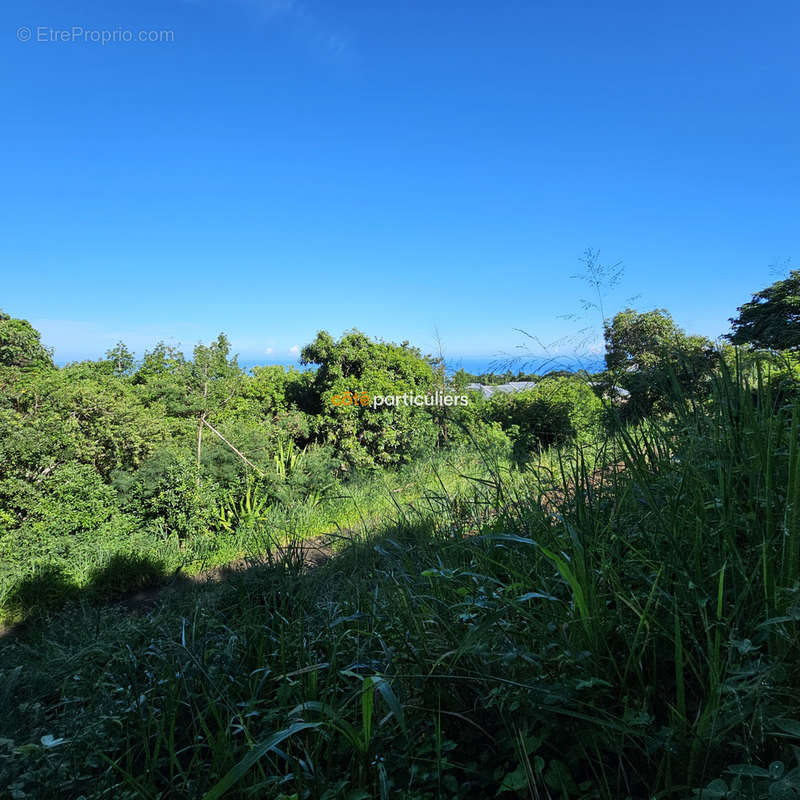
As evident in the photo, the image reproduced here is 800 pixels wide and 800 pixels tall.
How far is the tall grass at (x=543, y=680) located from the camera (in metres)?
0.90

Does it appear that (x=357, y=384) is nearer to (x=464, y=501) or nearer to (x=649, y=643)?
(x=464, y=501)

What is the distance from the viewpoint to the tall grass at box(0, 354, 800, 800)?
35.4 inches

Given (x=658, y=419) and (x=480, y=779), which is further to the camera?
(x=658, y=419)

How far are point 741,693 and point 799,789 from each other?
0.19 meters

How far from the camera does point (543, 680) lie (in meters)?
1.04

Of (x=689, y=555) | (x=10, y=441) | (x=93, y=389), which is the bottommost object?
(x=689, y=555)

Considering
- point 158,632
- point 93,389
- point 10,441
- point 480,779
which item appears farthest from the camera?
point 93,389

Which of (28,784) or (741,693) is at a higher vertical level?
(741,693)

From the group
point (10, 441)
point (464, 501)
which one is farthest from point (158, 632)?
point (10, 441)

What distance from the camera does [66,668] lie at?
2.01 m

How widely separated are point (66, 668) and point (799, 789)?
246 centimetres

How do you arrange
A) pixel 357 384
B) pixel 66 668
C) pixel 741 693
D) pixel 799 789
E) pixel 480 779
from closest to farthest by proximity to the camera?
1. pixel 799 789
2. pixel 741 693
3. pixel 480 779
4. pixel 66 668
5. pixel 357 384

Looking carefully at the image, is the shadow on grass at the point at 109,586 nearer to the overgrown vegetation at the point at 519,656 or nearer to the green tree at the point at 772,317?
the overgrown vegetation at the point at 519,656

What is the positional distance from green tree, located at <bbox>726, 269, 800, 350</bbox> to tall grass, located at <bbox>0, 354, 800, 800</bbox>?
1158mm
